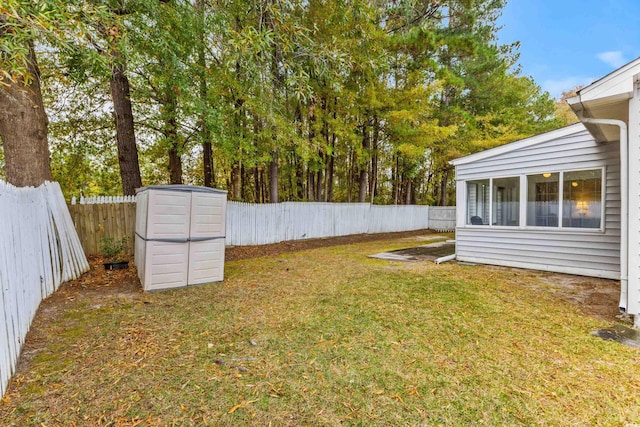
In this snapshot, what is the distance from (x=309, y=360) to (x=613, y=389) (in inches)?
88.5

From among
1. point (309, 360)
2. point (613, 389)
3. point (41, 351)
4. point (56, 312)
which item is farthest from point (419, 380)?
point (56, 312)

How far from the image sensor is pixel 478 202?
6844mm

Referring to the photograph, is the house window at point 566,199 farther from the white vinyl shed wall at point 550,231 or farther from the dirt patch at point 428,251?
the dirt patch at point 428,251

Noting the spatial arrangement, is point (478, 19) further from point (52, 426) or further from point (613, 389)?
point (52, 426)

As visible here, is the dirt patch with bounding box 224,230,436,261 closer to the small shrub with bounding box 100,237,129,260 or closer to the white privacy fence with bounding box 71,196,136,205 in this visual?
the small shrub with bounding box 100,237,129,260

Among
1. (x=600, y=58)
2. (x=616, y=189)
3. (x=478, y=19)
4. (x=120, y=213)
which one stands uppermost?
(x=600, y=58)

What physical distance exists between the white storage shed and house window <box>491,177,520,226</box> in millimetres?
5696

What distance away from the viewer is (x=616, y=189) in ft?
16.3

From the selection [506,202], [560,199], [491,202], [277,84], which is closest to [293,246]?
[277,84]

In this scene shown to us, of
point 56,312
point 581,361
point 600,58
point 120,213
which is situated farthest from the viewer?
point 600,58

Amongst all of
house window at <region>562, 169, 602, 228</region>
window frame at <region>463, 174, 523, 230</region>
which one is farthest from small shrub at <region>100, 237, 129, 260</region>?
→ house window at <region>562, 169, 602, 228</region>

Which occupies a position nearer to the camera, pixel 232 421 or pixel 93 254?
pixel 232 421

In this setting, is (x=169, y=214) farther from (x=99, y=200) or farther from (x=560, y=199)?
(x=560, y=199)

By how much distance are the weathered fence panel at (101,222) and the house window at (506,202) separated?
321 inches
